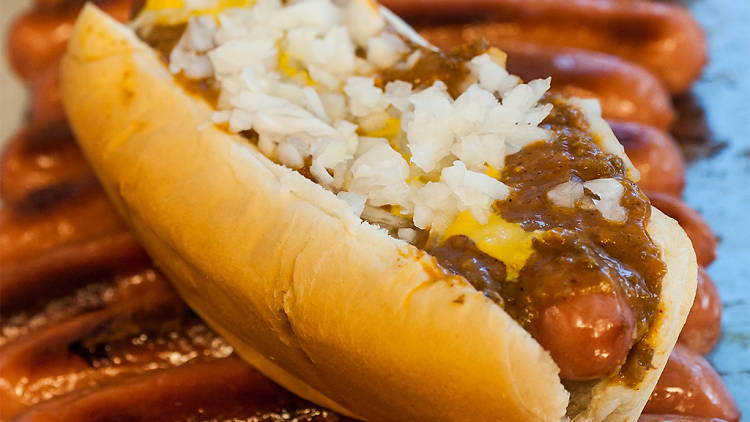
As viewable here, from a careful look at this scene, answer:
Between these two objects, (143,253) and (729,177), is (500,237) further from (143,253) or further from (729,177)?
(729,177)

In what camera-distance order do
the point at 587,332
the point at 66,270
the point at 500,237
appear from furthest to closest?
1. the point at 66,270
2. the point at 500,237
3. the point at 587,332

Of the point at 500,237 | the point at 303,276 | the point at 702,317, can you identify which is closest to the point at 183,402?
the point at 303,276

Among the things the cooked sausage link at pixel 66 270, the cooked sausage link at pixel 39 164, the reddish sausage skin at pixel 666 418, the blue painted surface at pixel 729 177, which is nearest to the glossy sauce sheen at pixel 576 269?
the reddish sausage skin at pixel 666 418

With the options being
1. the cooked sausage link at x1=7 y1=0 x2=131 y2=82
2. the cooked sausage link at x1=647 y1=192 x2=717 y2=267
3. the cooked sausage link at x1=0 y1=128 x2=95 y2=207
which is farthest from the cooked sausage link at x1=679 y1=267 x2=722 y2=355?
the cooked sausage link at x1=7 y1=0 x2=131 y2=82

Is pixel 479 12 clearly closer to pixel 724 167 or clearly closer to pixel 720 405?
pixel 724 167

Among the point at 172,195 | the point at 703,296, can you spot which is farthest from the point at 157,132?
the point at 703,296

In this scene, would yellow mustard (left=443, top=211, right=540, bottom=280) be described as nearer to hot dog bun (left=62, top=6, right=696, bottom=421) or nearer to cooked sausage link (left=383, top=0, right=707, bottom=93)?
hot dog bun (left=62, top=6, right=696, bottom=421)
